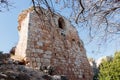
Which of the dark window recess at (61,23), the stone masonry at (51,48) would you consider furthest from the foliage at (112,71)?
the dark window recess at (61,23)

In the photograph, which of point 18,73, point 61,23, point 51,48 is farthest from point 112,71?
point 18,73

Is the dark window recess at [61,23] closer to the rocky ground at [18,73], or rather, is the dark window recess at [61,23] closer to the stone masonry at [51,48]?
the stone masonry at [51,48]

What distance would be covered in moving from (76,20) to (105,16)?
604 millimetres

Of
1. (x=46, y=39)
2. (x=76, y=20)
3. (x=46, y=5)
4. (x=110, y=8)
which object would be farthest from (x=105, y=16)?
(x=46, y=39)

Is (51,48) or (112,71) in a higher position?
(51,48)

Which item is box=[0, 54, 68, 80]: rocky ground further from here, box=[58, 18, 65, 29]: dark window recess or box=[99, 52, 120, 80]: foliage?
box=[58, 18, 65, 29]: dark window recess

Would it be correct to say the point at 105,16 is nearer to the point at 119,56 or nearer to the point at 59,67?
the point at 59,67

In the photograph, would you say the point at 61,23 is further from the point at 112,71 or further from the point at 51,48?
the point at 112,71

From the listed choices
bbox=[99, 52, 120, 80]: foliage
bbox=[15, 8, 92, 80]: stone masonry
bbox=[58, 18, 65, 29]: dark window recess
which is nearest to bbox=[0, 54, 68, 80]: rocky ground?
bbox=[15, 8, 92, 80]: stone masonry

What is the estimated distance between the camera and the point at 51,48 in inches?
417

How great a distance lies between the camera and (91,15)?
5082 millimetres

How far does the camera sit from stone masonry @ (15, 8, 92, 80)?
9883 mm

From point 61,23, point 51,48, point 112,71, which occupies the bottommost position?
point 112,71

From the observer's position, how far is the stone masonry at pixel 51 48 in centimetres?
988
